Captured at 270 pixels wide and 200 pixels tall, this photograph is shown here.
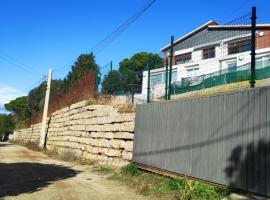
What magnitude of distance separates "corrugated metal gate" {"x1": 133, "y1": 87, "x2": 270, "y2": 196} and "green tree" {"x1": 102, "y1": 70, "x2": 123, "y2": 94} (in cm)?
573

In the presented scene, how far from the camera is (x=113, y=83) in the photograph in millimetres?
17812

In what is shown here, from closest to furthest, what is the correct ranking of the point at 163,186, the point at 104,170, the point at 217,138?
the point at 217,138 < the point at 163,186 < the point at 104,170

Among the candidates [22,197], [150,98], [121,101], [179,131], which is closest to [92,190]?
[22,197]

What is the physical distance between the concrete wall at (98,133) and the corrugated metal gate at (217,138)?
1919 mm

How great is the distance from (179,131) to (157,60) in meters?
3.71

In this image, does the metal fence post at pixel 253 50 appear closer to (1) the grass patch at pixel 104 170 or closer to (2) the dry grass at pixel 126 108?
(2) the dry grass at pixel 126 108

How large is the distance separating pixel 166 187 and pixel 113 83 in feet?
30.0

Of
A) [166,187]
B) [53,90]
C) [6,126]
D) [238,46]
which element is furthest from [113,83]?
[6,126]

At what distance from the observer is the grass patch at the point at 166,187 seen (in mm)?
7887

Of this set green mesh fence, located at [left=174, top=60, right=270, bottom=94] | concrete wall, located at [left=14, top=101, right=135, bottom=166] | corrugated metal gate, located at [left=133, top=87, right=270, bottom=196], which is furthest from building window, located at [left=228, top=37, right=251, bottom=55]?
concrete wall, located at [left=14, top=101, right=135, bottom=166]

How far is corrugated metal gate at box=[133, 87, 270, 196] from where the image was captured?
7.10 meters

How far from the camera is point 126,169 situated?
40.0 feet

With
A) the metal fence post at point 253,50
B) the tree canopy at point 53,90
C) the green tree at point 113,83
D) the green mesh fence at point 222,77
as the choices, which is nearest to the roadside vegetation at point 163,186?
the metal fence post at point 253,50

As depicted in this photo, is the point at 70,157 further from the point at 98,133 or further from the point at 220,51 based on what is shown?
the point at 220,51
